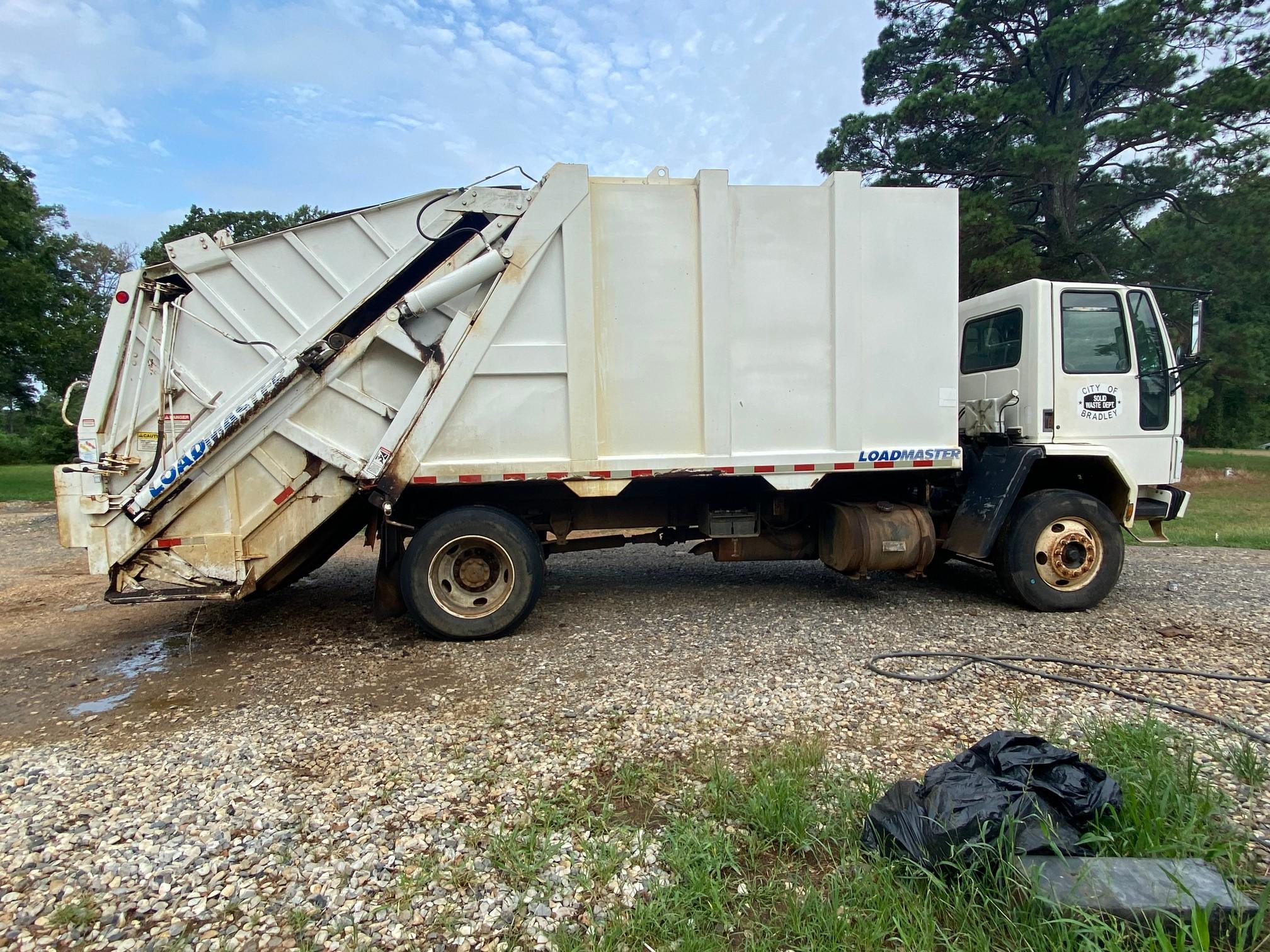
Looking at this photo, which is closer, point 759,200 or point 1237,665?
point 1237,665

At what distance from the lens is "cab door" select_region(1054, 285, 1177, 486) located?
573 cm

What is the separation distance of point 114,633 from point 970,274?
13331mm

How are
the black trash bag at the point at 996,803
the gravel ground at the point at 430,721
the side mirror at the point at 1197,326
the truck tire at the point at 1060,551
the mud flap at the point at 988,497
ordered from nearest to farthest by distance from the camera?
the black trash bag at the point at 996,803, the gravel ground at the point at 430,721, the side mirror at the point at 1197,326, the mud flap at the point at 988,497, the truck tire at the point at 1060,551

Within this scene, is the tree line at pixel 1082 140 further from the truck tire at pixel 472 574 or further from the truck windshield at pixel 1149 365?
the truck tire at pixel 472 574

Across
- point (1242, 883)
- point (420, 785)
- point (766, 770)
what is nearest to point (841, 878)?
point (766, 770)

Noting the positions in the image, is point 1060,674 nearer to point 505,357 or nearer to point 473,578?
point 473,578

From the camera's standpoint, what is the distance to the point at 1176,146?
531 inches

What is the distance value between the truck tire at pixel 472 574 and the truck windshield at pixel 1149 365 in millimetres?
5218

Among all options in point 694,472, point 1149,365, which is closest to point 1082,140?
point 1149,365

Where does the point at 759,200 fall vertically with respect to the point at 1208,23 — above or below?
below

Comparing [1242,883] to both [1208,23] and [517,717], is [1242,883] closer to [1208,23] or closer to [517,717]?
[517,717]

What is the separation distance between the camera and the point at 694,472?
17.3 feet

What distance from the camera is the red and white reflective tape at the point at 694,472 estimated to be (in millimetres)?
5086

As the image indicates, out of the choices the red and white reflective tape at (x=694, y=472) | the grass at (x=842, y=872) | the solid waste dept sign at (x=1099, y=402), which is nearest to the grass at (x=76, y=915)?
the grass at (x=842, y=872)
